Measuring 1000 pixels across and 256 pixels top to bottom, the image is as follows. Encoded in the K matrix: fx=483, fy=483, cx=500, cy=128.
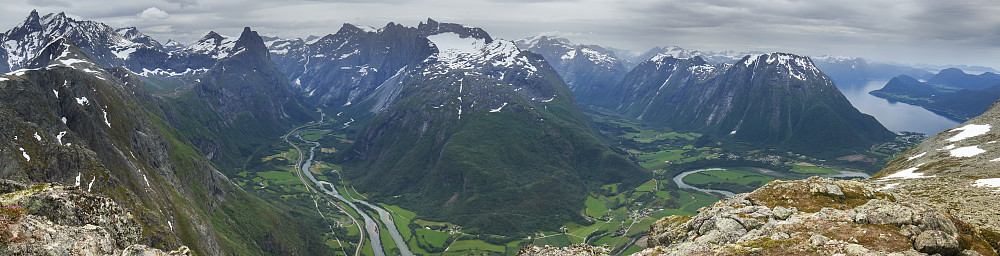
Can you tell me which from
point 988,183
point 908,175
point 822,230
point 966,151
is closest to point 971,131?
point 966,151

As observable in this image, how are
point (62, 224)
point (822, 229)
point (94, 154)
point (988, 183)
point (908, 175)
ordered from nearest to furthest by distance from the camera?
point (822, 229)
point (62, 224)
point (988, 183)
point (908, 175)
point (94, 154)

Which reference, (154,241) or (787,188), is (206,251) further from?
(787,188)

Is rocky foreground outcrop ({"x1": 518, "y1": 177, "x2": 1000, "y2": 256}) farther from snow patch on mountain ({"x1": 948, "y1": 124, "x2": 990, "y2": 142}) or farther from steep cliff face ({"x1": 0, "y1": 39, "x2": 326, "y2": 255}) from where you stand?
steep cliff face ({"x1": 0, "y1": 39, "x2": 326, "y2": 255})

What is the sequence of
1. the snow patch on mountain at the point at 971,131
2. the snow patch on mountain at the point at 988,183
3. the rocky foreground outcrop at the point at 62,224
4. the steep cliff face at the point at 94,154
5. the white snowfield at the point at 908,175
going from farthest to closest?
the snow patch on mountain at the point at 971,131, the steep cliff face at the point at 94,154, the white snowfield at the point at 908,175, the snow patch on mountain at the point at 988,183, the rocky foreground outcrop at the point at 62,224

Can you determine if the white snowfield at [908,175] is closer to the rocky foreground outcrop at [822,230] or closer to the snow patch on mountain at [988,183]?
the snow patch on mountain at [988,183]

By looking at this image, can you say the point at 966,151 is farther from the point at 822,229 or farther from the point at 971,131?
the point at 822,229

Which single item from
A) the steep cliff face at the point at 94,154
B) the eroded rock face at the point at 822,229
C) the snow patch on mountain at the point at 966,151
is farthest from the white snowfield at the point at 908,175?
the steep cliff face at the point at 94,154

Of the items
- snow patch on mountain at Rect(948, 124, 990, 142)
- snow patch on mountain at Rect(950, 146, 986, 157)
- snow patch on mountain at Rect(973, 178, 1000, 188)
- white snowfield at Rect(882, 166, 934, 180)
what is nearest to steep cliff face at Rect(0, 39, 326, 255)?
snow patch on mountain at Rect(973, 178, 1000, 188)
